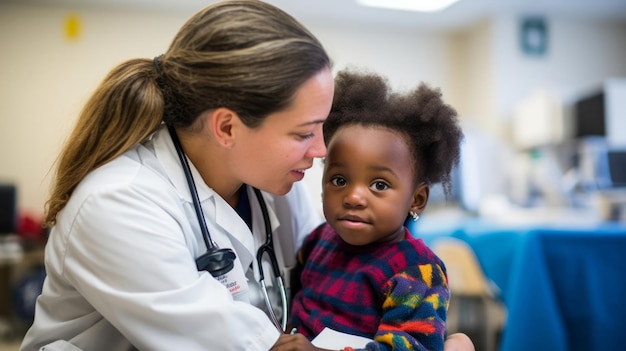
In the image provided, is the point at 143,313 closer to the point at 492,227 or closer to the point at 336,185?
the point at 336,185

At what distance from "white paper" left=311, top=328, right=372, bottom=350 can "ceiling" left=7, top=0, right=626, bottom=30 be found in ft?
15.9

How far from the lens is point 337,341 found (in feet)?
3.42

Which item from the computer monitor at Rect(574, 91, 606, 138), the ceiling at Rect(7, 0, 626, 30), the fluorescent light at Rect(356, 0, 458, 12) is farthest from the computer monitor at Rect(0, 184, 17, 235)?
the computer monitor at Rect(574, 91, 606, 138)

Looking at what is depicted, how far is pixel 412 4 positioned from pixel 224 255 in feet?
16.0

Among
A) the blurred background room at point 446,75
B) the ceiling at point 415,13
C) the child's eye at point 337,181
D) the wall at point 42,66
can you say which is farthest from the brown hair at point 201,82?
the wall at point 42,66

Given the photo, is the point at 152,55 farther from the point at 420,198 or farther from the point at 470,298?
the point at 420,198

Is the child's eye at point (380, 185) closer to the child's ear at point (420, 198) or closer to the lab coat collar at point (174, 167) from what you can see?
the child's ear at point (420, 198)

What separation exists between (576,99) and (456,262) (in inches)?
127

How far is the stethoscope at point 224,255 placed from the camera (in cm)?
103

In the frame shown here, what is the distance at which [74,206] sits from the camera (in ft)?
3.21

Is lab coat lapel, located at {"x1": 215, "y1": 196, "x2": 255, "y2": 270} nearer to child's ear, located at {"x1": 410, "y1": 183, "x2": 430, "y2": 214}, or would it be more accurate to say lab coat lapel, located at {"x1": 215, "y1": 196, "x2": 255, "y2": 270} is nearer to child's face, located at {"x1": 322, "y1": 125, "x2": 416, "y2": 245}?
child's face, located at {"x1": 322, "y1": 125, "x2": 416, "y2": 245}

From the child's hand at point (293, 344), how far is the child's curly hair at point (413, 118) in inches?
16.9

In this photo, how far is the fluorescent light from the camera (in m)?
5.30

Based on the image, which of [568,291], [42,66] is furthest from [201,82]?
[42,66]
